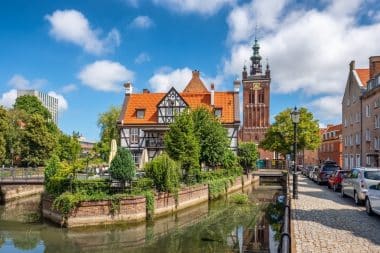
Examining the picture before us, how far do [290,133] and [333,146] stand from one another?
18.4m

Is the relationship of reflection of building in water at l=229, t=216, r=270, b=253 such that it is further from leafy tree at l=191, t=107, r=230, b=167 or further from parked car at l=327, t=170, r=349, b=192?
leafy tree at l=191, t=107, r=230, b=167

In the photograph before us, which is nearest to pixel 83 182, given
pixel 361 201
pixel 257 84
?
pixel 361 201

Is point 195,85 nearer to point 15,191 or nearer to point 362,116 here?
point 362,116

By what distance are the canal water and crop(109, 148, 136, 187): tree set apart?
2.91 m

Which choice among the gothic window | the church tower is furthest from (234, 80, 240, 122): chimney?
the church tower

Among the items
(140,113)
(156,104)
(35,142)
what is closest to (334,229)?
(140,113)

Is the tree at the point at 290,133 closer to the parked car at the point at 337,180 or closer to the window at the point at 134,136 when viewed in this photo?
the window at the point at 134,136

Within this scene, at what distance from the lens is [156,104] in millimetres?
50406

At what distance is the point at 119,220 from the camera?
2009 cm

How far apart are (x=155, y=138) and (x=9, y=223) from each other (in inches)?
1069

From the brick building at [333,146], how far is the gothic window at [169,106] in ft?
116

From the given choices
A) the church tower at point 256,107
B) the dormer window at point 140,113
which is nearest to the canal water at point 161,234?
the dormer window at point 140,113

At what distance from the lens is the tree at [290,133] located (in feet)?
199

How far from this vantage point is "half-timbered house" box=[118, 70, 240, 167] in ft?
156
